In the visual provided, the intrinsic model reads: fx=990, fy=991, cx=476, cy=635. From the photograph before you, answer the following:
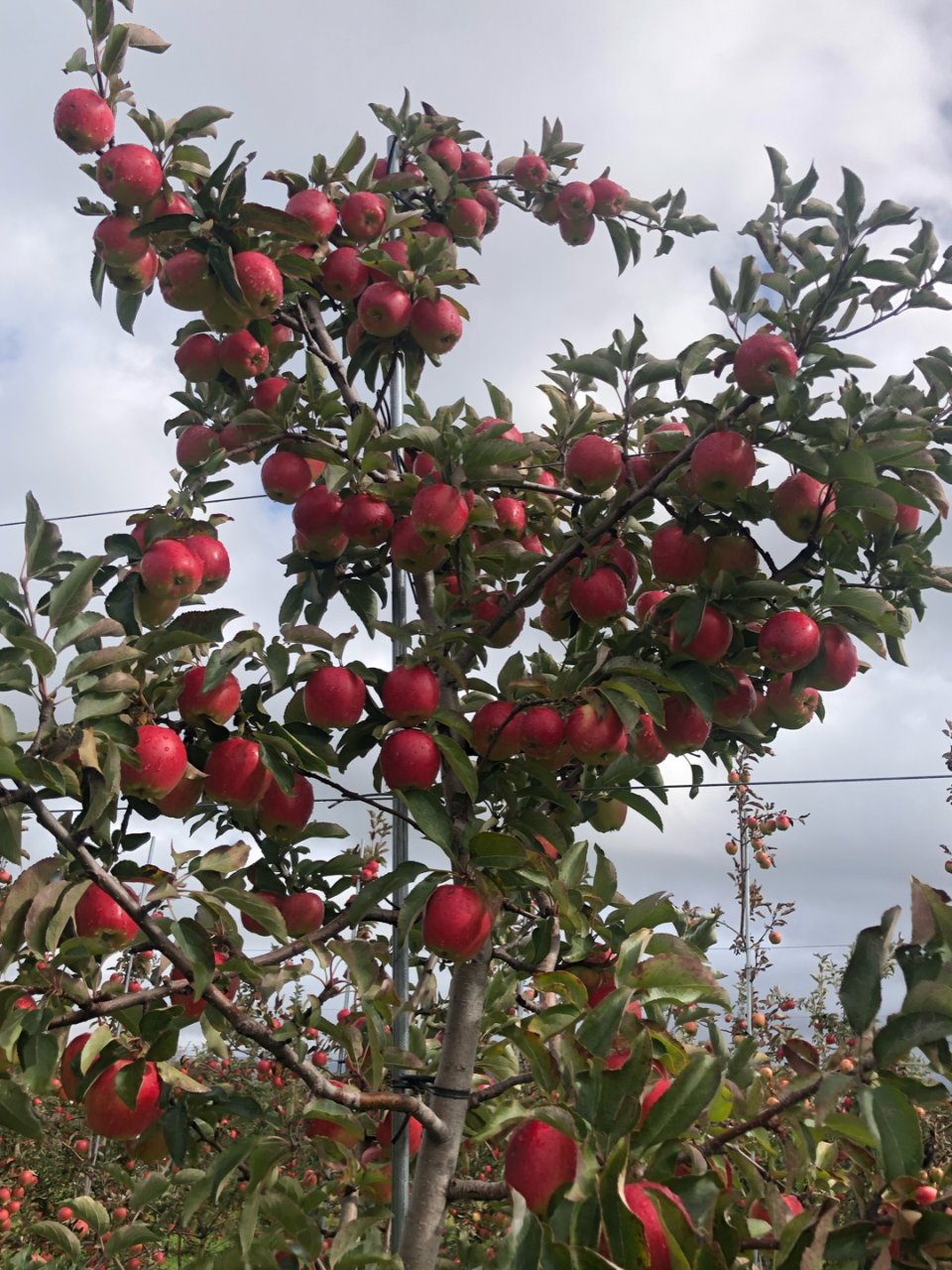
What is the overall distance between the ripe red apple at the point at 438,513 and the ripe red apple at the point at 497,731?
13.8 inches

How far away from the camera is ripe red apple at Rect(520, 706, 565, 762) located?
1.84m

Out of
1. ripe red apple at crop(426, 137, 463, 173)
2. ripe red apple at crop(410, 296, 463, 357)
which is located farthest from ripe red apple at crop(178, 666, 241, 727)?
ripe red apple at crop(426, 137, 463, 173)

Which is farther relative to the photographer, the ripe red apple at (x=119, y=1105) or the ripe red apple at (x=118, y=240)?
the ripe red apple at (x=118, y=240)

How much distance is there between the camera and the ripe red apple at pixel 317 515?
2.11 meters

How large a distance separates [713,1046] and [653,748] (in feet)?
1.96

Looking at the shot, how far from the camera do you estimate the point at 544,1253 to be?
3.44 feet

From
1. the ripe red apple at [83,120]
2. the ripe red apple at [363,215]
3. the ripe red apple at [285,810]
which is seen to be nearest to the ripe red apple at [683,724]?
the ripe red apple at [285,810]

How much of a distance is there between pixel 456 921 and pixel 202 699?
0.58 meters

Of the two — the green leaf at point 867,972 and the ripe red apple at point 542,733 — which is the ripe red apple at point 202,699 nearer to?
the ripe red apple at point 542,733

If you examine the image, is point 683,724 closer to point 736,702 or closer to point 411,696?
point 736,702

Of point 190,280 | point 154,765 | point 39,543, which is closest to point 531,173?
point 190,280

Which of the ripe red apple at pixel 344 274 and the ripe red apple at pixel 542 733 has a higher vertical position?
the ripe red apple at pixel 344 274

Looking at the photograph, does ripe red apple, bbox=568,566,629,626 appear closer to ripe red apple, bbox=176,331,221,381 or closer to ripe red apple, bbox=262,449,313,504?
ripe red apple, bbox=262,449,313,504

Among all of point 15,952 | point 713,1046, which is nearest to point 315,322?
point 15,952
